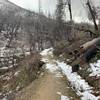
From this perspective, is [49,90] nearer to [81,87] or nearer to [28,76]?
[81,87]

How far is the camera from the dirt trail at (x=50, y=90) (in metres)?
15.7

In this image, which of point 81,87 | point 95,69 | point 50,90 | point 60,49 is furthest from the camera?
point 60,49

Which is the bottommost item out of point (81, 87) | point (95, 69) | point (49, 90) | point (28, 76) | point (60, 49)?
point (28, 76)

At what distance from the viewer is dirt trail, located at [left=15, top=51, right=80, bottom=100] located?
15663 mm

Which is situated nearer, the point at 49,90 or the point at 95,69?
the point at 49,90

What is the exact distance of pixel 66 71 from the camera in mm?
22047

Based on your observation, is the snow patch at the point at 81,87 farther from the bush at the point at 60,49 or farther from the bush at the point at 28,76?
the bush at the point at 60,49

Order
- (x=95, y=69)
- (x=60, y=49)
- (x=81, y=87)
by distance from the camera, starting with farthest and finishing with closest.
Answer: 1. (x=60, y=49)
2. (x=95, y=69)
3. (x=81, y=87)

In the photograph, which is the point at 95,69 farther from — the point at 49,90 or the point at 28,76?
the point at 28,76

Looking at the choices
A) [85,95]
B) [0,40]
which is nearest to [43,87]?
[85,95]

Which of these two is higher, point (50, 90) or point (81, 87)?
point (81, 87)

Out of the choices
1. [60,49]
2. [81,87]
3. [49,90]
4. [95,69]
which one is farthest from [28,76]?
[60,49]

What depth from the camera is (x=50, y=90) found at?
17.4m

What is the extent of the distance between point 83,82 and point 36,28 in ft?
579
